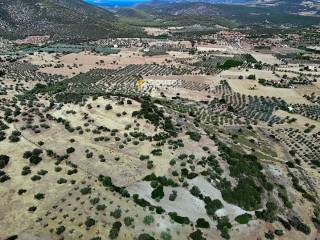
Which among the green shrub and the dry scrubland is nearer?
the dry scrubland

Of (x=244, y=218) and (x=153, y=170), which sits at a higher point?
(x=153, y=170)

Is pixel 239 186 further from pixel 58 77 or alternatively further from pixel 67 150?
pixel 58 77

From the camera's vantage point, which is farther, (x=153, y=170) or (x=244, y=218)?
(x=153, y=170)

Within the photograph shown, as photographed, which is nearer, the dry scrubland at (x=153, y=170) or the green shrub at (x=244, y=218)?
the dry scrubland at (x=153, y=170)

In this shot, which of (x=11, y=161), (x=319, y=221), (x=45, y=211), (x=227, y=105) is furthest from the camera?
(x=227, y=105)

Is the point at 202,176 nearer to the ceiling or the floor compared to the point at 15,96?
nearer to the ceiling

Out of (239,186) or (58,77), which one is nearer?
(239,186)

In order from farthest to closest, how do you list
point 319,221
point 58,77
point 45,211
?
point 58,77, point 319,221, point 45,211

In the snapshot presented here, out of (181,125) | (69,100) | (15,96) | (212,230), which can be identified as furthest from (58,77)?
(212,230)

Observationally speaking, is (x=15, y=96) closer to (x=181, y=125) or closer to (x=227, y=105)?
(x=181, y=125)

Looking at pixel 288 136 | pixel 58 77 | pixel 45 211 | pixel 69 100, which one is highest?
pixel 45 211
